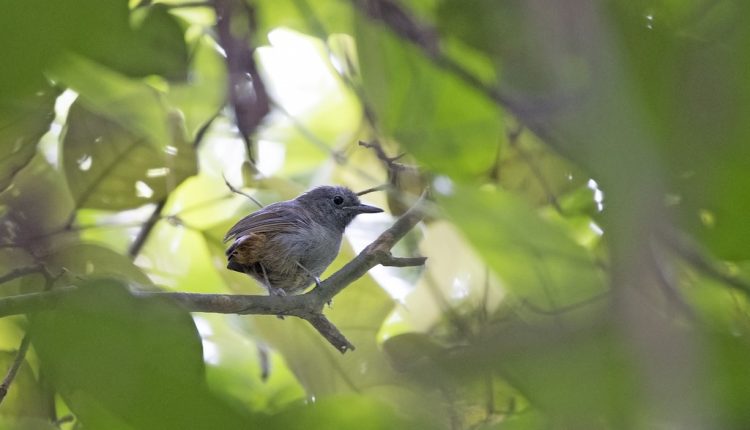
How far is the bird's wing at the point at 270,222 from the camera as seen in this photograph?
1.68 metres

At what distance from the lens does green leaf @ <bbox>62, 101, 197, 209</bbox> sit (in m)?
1.47

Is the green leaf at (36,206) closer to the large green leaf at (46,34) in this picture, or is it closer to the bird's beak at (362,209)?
the large green leaf at (46,34)

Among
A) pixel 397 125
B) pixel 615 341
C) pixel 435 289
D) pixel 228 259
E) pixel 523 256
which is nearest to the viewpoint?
pixel 615 341

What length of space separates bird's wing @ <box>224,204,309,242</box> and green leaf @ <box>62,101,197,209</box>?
6.2 inches

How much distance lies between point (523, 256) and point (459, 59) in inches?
19.5

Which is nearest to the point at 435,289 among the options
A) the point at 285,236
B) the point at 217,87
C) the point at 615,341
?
the point at 615,341

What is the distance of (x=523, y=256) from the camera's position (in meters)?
0.44

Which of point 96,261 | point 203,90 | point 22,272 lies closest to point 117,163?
point 203,90

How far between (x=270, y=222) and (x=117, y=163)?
38cm

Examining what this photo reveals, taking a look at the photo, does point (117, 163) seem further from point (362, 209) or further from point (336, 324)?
point (362, 209)

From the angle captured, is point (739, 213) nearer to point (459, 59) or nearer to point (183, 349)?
point (183, 349)

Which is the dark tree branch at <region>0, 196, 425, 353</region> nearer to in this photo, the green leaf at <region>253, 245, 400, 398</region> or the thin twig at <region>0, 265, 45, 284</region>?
the green leaf at <region>253, 245, 400, 398</region>

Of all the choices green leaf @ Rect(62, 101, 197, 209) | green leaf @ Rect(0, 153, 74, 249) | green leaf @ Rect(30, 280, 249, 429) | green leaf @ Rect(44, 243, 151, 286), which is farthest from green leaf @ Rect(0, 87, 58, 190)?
green leaf @ Rect(30, 280, 249, 429)

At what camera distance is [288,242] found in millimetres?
1896
